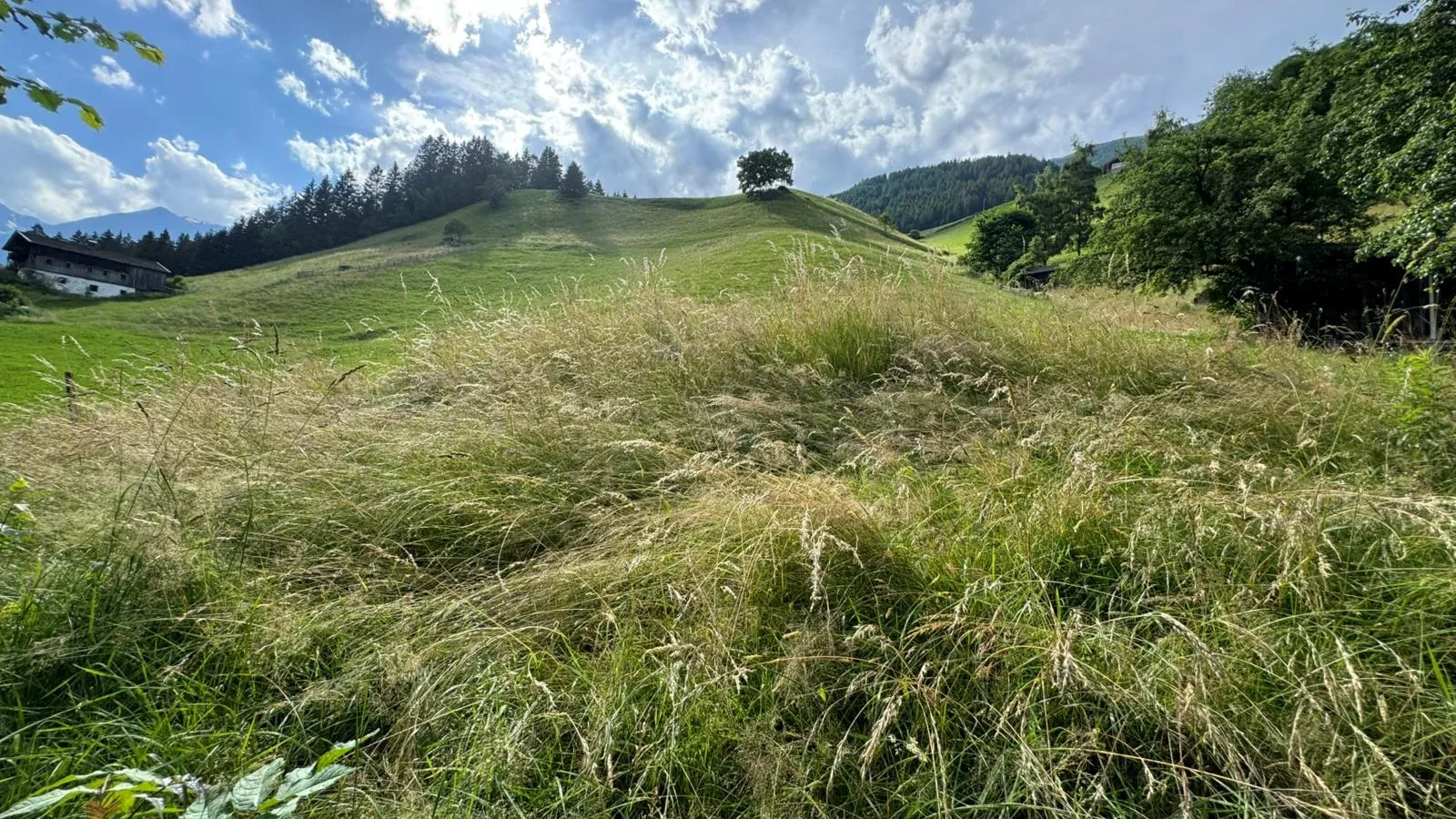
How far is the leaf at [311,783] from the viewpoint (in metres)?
0.90

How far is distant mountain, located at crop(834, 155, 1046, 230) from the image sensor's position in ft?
309

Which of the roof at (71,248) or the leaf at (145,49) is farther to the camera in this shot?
the roof at (71,248)

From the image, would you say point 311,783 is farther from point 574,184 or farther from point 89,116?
point 574,184

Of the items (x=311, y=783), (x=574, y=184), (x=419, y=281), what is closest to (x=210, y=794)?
(x=311, y=783)

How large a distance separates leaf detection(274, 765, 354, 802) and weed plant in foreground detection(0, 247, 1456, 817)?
0.43 metres

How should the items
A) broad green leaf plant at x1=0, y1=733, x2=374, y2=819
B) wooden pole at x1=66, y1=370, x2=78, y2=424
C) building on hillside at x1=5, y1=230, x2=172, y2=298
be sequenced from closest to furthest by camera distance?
broad green leaf plant at x1=0, y1=733, x2=374, y2=819 < wooden pole at x1=66, y1=370, x2=78, y2=424 < building on hillside at x1=5, y1=230, x2=172, y2=298

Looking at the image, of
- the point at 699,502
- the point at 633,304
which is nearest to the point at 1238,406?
the point at 699,502

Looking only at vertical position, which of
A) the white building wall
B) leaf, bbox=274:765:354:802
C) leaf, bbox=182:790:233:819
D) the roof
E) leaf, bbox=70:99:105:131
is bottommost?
leaf, bbox=182:790:233:819

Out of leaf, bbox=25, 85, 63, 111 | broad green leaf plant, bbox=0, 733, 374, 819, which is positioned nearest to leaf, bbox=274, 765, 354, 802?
broad green leaf plant, bbox=0, 733, 374, 819

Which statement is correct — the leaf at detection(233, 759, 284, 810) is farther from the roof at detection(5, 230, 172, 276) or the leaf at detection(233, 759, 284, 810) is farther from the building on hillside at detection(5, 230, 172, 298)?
the roof at detection(5, 230, 172, 276)

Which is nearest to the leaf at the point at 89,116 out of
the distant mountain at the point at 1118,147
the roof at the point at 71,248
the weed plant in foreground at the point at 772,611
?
the weed plant in foreground at the point at 772,611

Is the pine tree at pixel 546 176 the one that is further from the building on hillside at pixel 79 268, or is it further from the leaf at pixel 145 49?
the leaf at pixel 145 49

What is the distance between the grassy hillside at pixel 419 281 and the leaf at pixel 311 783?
3889 mm

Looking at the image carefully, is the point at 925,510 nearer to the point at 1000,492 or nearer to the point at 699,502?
the point at 1000,492
